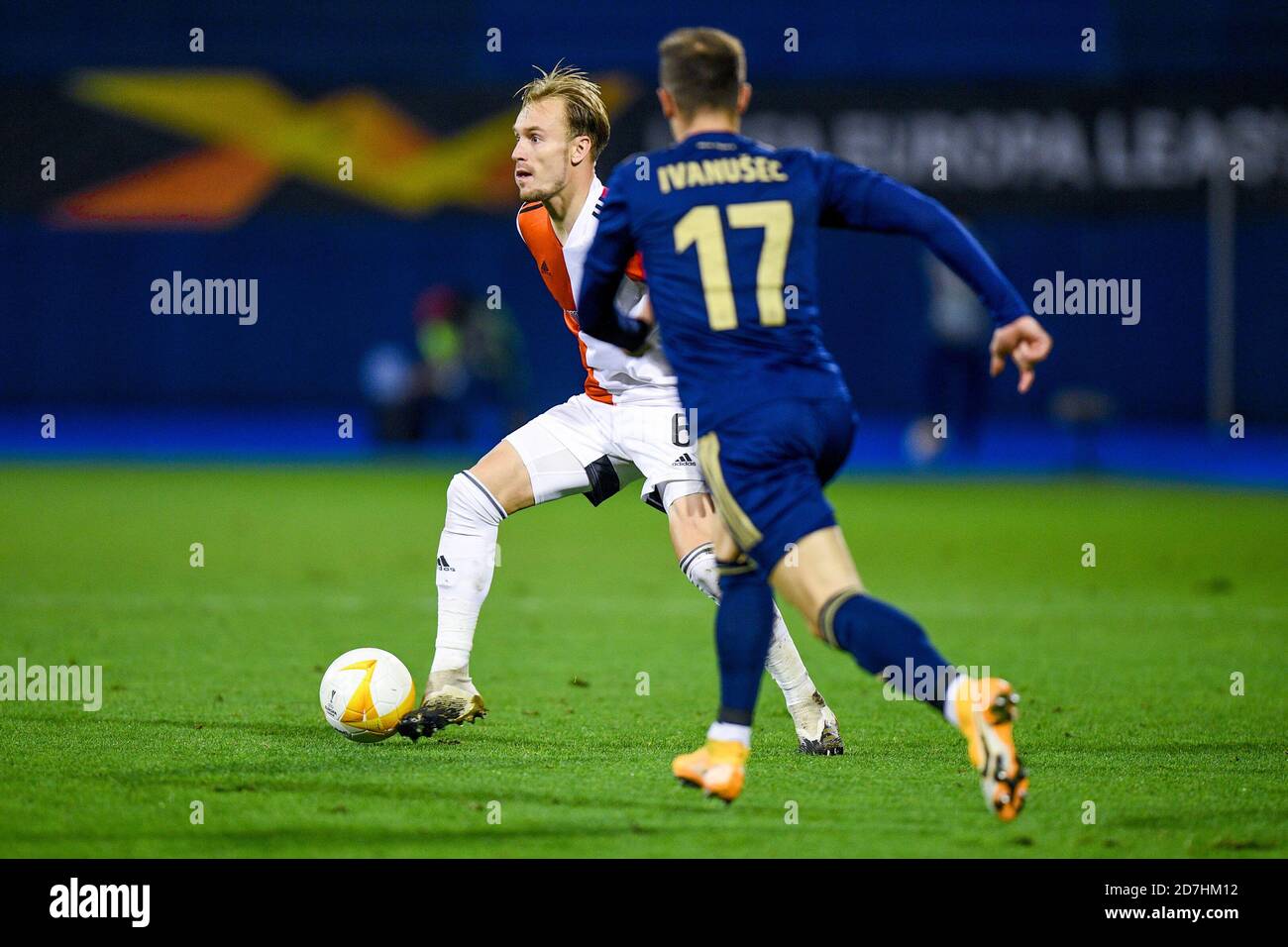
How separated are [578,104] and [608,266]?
5.08 feet

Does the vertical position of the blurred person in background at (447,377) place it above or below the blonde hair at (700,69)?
above

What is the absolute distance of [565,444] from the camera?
6.23 meters

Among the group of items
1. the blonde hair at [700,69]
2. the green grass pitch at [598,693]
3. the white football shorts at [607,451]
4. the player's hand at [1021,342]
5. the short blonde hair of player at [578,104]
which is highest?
the short blonde hair of player at [578,104]

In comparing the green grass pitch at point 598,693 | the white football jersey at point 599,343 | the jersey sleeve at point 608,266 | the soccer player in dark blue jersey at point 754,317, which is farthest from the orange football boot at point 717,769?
the white football jersey at point 599,343

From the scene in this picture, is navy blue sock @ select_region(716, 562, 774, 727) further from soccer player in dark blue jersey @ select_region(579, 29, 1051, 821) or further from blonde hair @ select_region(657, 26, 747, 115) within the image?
→ blonde hair @ select_region(657, 26, 747, 115)

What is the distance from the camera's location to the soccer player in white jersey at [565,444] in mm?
5980

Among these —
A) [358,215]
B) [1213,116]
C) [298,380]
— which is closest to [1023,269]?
[1213,116]

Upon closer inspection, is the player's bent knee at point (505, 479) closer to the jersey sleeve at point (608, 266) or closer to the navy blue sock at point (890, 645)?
the jersey sleeve at point (608, 266)

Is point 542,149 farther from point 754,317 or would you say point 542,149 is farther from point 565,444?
point 754,317

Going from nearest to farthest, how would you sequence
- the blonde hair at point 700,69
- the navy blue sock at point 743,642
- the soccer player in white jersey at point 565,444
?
the blonde hair at point 700,69
the navy blue sock at point 743,642
the soccer player in white jersey at point 565,444

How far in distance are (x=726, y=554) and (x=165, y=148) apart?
19554 mm

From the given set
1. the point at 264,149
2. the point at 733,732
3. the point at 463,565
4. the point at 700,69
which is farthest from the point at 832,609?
the point at 264,149

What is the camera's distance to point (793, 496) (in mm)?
4551
